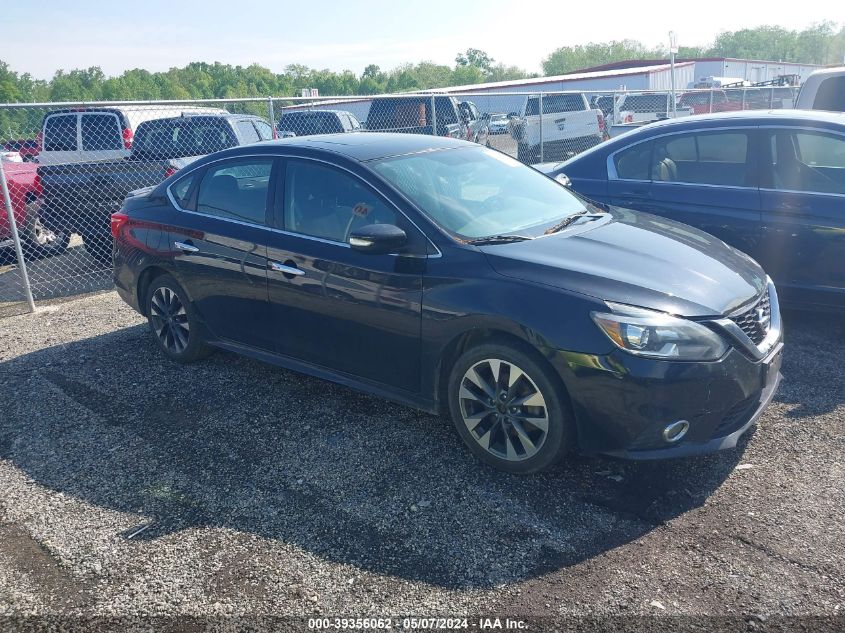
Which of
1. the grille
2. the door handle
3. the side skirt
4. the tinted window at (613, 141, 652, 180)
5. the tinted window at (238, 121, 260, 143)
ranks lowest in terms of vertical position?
the side skirt

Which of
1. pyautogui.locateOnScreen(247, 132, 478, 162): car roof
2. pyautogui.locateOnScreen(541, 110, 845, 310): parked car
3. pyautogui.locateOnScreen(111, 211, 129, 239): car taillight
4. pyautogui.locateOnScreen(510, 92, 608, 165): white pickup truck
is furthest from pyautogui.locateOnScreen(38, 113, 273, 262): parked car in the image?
pyautogui.locateOnScreen(510, 92, 608, 165): white pickup truck

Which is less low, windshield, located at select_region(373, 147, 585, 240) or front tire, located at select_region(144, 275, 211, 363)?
windshield, located at select_region(373, 147, 585, 240)

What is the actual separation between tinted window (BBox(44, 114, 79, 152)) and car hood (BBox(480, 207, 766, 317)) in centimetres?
1155

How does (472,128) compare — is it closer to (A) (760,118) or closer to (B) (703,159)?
(B) (703,159)

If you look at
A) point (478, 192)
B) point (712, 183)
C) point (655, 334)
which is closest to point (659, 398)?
point (655, 334)

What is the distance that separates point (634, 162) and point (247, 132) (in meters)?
6.52

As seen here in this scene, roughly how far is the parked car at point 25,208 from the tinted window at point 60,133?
3.97 meters

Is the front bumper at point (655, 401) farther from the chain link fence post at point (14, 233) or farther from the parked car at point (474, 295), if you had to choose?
the chain link fence post at point (14, 233)

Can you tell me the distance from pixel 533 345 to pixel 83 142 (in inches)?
467

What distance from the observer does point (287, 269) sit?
15.2 feet

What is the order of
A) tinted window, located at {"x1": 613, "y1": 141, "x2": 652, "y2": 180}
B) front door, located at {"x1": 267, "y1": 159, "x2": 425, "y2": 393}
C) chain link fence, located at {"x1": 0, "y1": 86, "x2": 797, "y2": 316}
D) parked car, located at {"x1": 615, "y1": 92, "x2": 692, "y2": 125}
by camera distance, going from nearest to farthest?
front door, located at {"x1": 267, "y1": 159, "x2": 425, "y2": 393} → tinted window, located at {"x1": 613, "y1": 141, "x2": 652, "y2": 180} → chain link fence, located at {"x1": 0, "y1": 86, "x2": 797, "y2": 316} → parked car, located at {"x1": 615, "y1": 92, "x2": 692, "y2": 125}

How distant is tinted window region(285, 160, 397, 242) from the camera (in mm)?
4355

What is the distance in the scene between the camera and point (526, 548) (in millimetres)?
3295

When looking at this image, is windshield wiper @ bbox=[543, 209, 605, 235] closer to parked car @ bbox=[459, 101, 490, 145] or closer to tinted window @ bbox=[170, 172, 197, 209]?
tinted window @ bbox=[170, 172, 197, 209]
